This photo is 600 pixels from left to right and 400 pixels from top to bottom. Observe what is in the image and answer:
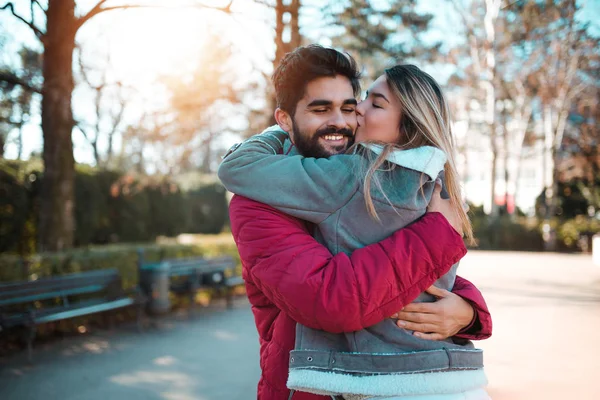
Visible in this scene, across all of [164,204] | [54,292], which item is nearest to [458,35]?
[164,204]

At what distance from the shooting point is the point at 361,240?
6.10 ft

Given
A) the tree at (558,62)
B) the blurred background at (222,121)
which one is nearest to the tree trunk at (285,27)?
the blurred background at (222,121)

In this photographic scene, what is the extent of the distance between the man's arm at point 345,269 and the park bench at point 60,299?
5.92m

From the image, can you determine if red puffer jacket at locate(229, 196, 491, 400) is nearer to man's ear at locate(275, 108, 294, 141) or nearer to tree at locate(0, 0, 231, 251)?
man's ear at locate(275, 108, 294, 141)

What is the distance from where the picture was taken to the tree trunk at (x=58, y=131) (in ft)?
32.0

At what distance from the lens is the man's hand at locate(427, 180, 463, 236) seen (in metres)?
1.93

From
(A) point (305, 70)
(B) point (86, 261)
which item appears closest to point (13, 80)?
(B) point (86, 261)

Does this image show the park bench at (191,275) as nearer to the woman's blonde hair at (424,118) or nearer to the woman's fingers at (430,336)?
the woman's blonde hair at (424,118)

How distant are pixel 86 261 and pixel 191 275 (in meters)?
2.12

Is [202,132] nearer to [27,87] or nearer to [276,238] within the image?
[27,87]

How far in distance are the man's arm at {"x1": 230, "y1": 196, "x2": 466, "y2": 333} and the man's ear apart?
2.36 ft

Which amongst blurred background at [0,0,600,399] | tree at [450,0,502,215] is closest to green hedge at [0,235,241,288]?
blurred background at [0,0,600,399]

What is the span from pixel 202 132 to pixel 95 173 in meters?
4.30

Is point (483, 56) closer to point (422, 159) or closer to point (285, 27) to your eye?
point (285, 27)
